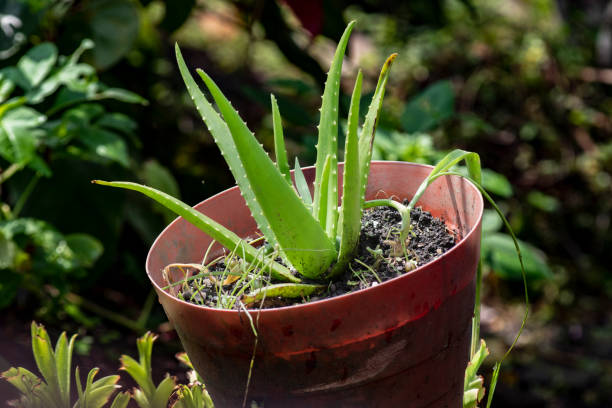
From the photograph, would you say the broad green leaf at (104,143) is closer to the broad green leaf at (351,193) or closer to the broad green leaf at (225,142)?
the broad green leaf at (225,142)

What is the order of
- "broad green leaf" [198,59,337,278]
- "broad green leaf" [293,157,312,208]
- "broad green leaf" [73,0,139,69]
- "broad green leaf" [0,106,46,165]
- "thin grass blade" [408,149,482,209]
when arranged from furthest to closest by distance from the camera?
"broad green leaf" [73,0,139,69] < "broad green leaf" [0,106,46,165] < "broad green leaf" [293,157,312,208] < "thin grass blade" [408,149,482,209] < "broad green leaf" [198,59,337,278]

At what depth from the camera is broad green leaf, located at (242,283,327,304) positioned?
0.65m

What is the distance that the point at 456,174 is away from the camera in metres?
0.75

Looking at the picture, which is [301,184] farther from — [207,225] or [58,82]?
[58,82]

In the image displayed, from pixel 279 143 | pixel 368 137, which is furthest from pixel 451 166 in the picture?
pixel 279 143

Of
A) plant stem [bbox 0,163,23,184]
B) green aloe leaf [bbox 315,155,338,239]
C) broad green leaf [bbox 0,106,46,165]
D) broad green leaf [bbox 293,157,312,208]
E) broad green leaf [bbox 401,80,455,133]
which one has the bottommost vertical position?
plant stem [bbox 0,163,23,184]

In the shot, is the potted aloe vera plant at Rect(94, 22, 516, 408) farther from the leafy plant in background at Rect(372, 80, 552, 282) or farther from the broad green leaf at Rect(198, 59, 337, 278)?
the leafy plant in background at Rect(372, 80, 552, 282)

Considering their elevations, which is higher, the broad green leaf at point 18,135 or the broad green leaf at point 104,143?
the broad green leaf at point 18,135

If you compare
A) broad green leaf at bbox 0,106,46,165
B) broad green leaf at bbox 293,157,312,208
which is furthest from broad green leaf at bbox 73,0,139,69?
broad green leaf at bbox 293,157,312,208

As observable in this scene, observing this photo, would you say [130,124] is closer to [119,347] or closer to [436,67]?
[119,347]

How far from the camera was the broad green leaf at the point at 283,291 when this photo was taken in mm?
650

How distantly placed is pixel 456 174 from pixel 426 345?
0.21m

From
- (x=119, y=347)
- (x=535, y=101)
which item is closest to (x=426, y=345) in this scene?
(x=119, y=347)

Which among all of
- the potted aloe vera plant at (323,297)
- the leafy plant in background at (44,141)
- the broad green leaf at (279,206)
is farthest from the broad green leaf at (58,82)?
the broad green leaf at (279,206)
